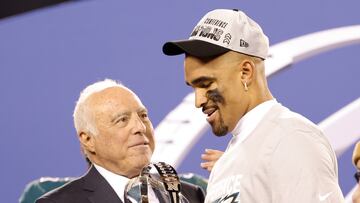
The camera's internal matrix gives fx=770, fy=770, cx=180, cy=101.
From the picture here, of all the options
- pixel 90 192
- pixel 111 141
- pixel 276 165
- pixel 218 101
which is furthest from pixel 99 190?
pixel 276 165

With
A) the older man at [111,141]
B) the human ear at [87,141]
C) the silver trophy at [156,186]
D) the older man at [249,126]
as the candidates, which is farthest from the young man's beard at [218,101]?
the human ear at [87,141]

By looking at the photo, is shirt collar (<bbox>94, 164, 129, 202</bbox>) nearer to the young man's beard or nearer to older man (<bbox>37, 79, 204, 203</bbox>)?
older man (<bbox>37, 79, 204, 203</bbox>)

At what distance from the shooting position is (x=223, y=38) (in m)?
1.73

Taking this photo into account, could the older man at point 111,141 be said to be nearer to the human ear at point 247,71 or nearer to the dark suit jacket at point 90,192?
the dark suit jacket at point 90,192

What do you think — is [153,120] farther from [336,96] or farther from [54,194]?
[54,194]

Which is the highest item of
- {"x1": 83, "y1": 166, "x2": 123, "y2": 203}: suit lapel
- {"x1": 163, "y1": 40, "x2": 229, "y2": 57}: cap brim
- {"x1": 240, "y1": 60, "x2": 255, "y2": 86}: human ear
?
{"x1": 163, "y1": 40, "x2": 229, "y2": 57}: cap brim

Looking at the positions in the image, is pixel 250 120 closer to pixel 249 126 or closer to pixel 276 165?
pixel 249 126

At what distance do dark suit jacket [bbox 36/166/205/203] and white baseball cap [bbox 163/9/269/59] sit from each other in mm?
972

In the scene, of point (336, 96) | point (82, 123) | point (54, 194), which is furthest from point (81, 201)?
point (336, 96)

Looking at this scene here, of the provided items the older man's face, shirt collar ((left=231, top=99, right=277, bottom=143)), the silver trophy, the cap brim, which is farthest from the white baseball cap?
the older man's face

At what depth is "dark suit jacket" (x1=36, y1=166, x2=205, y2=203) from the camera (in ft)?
8.56

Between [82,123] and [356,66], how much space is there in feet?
5.05

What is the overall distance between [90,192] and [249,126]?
112 centimetres

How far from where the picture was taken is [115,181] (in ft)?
8.88
